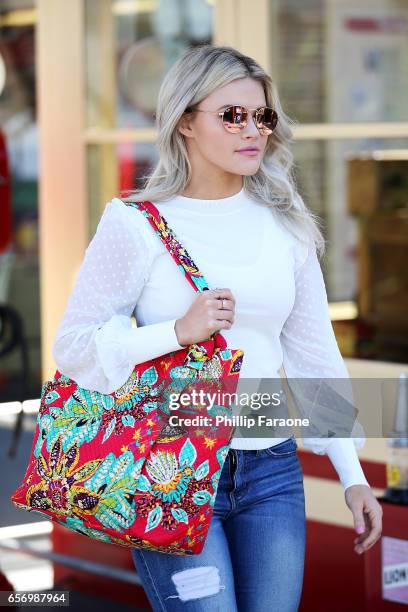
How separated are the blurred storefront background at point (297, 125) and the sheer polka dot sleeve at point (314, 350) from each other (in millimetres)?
1104

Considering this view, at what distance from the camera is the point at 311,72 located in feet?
12.9

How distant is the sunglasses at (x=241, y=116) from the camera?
2125 millimetres

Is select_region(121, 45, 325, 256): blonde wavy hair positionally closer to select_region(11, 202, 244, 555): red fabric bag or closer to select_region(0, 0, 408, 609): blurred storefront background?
select_region(11, 202, 244, 555): red fabric bag

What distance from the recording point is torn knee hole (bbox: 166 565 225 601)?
202 centimetres

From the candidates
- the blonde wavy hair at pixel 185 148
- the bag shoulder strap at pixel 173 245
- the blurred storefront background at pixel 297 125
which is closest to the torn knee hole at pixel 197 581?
the bag shoulder strap at pixel 173 245

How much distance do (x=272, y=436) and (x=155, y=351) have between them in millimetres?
323

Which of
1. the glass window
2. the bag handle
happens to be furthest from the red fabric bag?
the glass window

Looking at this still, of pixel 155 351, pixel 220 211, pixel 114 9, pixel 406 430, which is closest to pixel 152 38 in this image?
pixel 114 9

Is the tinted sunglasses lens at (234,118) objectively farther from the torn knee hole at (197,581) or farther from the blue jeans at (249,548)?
the torn knee hole at (197,581)

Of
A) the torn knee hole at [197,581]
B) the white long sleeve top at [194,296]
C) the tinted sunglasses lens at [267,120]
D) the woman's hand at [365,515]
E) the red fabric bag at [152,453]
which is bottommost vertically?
the torn knee hole at [197,581]

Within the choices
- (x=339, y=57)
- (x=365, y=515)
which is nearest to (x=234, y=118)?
(x=365, y=515)

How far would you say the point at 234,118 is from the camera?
83.7 inches

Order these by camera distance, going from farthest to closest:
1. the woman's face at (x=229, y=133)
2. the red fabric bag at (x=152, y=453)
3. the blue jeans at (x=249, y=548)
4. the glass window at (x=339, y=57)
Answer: the glass window at (x=339, y=57) < the woman's face at (x=229, y=133) < the blue jeans at (x=249, y=548) < the red fabric bag at (x=152, y=453)

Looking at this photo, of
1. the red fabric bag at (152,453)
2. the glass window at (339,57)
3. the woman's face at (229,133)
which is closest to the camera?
the red fabric bag at (152,453)
